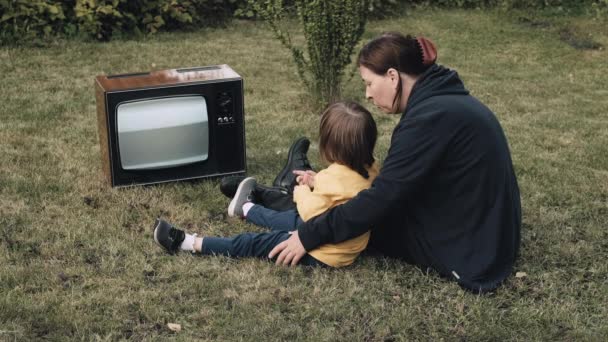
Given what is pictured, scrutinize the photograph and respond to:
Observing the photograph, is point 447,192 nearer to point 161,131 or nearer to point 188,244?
point 188,244

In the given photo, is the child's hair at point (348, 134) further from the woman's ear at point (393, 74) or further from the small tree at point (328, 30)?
the small tree at point (328, 30)

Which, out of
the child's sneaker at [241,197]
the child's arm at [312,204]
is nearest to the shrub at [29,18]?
the child's sneaker at [241,197]

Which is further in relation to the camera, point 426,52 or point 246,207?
point 246,207

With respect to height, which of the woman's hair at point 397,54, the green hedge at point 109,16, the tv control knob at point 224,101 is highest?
the woman's hair at point 397,54

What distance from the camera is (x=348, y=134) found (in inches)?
143

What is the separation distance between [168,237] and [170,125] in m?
0.91

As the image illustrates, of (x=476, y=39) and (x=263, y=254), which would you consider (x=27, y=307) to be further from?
(x=476, y=39)

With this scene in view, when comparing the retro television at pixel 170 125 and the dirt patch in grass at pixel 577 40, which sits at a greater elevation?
the retro television at pixel 170 125

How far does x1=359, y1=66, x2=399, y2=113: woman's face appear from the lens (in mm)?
3467

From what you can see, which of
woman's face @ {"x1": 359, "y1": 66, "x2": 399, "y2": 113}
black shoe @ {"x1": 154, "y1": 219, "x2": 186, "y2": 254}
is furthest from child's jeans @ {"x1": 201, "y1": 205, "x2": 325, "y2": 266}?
woman's face @ {"x1": 359, "y1": 66, "x2": 399, "y2": 113}

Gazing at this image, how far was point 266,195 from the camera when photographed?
174 inches

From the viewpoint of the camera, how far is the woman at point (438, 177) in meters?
3.37

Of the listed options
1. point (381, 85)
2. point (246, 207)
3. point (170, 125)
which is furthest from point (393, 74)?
point (170, 125)

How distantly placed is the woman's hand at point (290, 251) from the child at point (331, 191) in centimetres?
5
